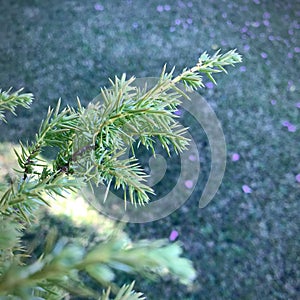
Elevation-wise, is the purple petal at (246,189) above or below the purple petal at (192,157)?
below

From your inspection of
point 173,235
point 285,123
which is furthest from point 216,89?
point 173,235

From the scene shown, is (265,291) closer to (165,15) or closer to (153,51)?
(153,51)

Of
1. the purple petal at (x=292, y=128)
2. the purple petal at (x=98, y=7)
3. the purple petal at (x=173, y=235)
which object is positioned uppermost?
the purple petal at (x=98, y=7)

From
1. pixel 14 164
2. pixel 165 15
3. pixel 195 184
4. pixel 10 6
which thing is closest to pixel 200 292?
pixel 195 184

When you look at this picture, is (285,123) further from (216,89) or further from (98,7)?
(98,7)

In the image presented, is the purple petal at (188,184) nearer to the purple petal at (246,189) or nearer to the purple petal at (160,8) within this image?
the purple petal at (246,189)

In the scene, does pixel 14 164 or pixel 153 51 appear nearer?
pixel 14 164

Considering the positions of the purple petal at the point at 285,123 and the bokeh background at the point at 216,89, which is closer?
Result: the bokeh background at the point at 216,89

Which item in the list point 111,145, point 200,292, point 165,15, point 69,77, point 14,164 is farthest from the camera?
point 165,15

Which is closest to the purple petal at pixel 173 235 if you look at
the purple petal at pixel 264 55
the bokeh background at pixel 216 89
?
the bokeh background at pixel 216 89
